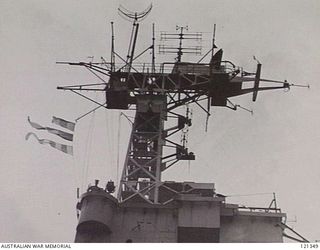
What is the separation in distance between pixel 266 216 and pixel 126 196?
5291 millimetres

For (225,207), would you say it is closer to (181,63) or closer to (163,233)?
(163,233)

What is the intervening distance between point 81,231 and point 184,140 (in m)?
7.43

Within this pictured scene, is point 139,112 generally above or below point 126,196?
above

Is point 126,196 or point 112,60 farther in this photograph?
point 112,60

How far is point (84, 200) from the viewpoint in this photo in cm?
2495

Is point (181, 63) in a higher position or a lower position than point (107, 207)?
higher

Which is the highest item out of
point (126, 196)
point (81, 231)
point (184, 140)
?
point (184, 140)

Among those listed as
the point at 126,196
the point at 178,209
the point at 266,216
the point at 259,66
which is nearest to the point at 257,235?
the point at 266,216

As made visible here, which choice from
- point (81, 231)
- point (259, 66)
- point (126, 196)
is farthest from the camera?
point (259, 66)

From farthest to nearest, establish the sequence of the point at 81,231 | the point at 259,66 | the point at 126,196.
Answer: the point at 259,66
the point at 126,196
the point at 81,231

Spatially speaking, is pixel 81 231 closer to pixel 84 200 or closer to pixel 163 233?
pixel 84 200

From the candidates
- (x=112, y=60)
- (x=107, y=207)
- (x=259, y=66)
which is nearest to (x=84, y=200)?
(x=107, y=207)

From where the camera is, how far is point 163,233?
2455cm

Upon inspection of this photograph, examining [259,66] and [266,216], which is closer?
[266,216]
